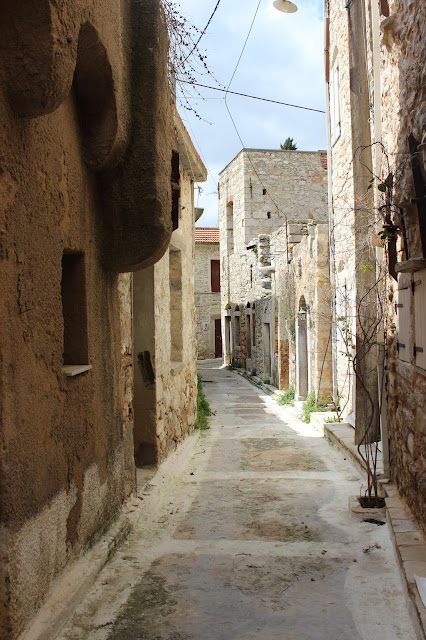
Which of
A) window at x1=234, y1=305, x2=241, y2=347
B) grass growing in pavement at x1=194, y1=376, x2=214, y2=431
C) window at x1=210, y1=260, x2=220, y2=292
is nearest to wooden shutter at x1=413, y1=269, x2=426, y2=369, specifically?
grass growing in pavement at x1=194, y1=376, x2=214, y2=431

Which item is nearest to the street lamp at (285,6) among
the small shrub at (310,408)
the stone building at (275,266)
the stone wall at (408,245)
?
the stone wall at (408,245)

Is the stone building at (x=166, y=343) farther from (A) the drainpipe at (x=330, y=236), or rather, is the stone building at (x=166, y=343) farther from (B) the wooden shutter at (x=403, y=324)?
(A) the drainpipe at (x=330, y=236)

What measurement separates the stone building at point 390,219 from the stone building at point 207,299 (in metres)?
18.3

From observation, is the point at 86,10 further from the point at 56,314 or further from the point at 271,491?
the point at 271,491

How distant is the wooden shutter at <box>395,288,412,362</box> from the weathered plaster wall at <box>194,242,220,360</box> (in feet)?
72.7

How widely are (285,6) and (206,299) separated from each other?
1961cm

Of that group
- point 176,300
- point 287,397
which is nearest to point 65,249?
point 176,300

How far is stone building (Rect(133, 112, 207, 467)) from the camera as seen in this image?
5469 millimetres

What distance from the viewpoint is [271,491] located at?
521 centimetres

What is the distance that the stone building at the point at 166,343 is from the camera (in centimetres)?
547

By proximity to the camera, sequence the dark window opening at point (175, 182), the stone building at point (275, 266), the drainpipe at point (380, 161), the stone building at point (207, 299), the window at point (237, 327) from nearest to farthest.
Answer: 1. the dark window opening at point (175, 182)
2. the drainpipe at point (380, 161)
3. the stone building at point (275, 266)
4. the window at point (237, 327)
5. the stone building at point (207, 299)

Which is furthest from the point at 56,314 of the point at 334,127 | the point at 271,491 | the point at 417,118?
the point at 334,127

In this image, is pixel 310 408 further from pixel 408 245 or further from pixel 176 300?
pixel 408 245

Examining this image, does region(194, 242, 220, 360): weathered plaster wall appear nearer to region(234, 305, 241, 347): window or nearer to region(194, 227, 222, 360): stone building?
region(194, 227, 222, 360): stone building
